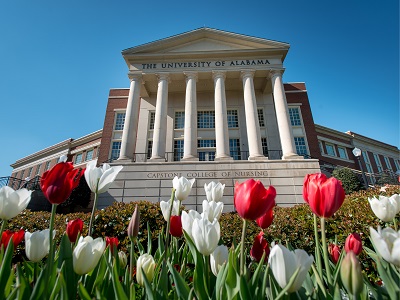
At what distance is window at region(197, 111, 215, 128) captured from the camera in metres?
22.5

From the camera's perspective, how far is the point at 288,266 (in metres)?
0.97

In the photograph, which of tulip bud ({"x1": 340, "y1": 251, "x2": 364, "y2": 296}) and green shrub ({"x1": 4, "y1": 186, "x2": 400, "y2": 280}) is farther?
green shrub ({"x1": 4, "y1": 186, "x2": 400, "y2": 280})

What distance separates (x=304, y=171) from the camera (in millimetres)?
15312

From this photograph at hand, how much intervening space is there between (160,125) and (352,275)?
17.0m

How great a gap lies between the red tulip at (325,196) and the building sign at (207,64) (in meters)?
20.0

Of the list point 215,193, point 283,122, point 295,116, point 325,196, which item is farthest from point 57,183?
point 295,116

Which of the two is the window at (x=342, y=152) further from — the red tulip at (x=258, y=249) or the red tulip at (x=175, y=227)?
the red tulip at (x=175, y=227)

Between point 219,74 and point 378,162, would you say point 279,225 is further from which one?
point 378,162

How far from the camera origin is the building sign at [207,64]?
1988cm

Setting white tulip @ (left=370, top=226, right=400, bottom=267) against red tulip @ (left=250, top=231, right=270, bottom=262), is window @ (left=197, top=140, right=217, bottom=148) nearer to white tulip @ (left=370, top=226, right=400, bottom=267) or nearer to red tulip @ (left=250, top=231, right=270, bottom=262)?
red tulip @ (left=250, top=231, right=270, bottom=262)

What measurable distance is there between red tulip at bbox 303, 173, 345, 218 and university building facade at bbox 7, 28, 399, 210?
13158 mm

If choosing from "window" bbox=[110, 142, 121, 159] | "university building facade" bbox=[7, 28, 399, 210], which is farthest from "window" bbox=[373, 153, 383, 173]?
"window" bbox=[110, 142, 121, 159]

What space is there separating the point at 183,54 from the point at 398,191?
1848 centimetres

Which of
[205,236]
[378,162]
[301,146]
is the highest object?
[378,162]
